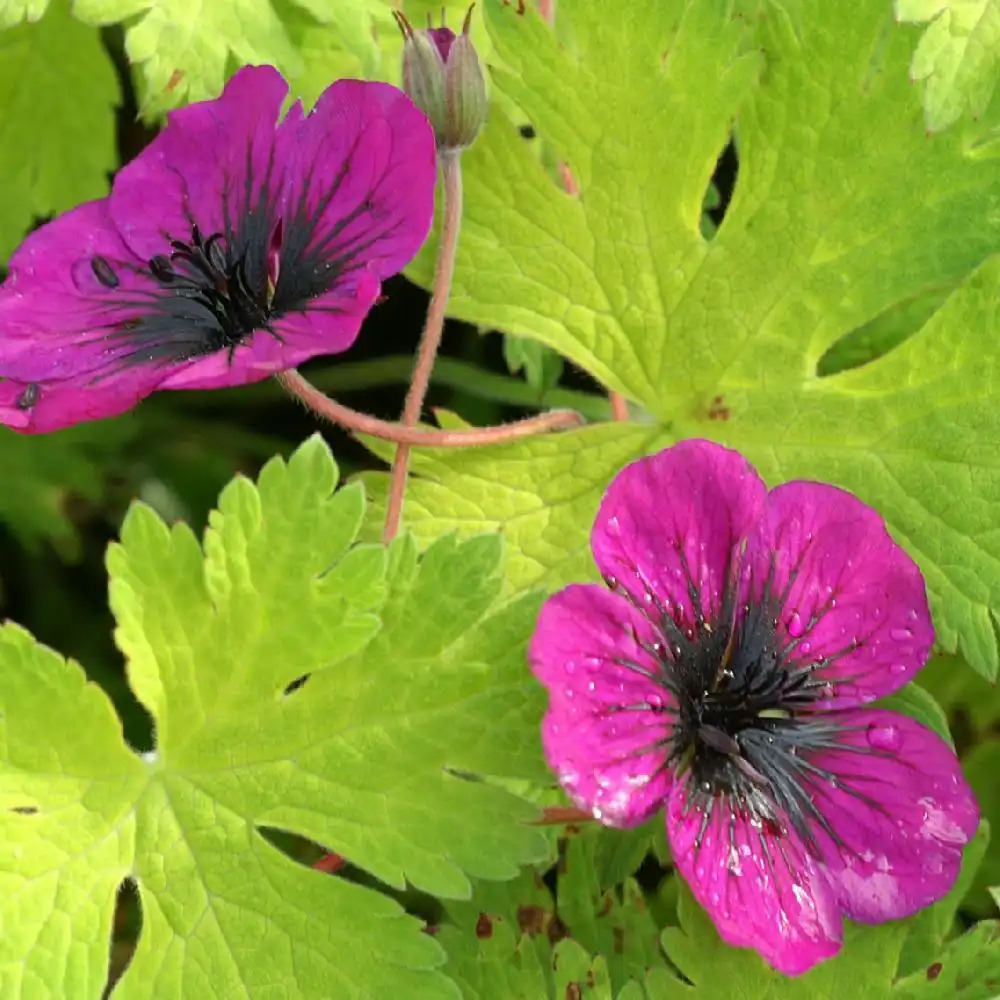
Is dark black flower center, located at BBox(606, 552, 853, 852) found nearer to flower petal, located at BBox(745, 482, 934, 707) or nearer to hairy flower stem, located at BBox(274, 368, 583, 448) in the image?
flower petal, located at BBox(745, 482, 934, 707)

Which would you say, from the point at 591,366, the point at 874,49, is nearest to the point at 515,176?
the point at 591,366

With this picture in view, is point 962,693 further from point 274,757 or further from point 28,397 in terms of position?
point 28,397

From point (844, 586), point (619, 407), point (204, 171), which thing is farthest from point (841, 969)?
point (204, 171)

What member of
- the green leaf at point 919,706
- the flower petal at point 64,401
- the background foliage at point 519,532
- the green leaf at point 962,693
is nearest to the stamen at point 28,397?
the flower petal at point 64,401

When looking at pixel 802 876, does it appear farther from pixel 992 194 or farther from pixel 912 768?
pixel 992 194

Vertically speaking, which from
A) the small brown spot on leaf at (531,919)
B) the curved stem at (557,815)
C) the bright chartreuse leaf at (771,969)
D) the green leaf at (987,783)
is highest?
the curved stem at (557,815)

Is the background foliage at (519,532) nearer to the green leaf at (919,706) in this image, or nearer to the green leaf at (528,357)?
the green leaf at (919,706)
